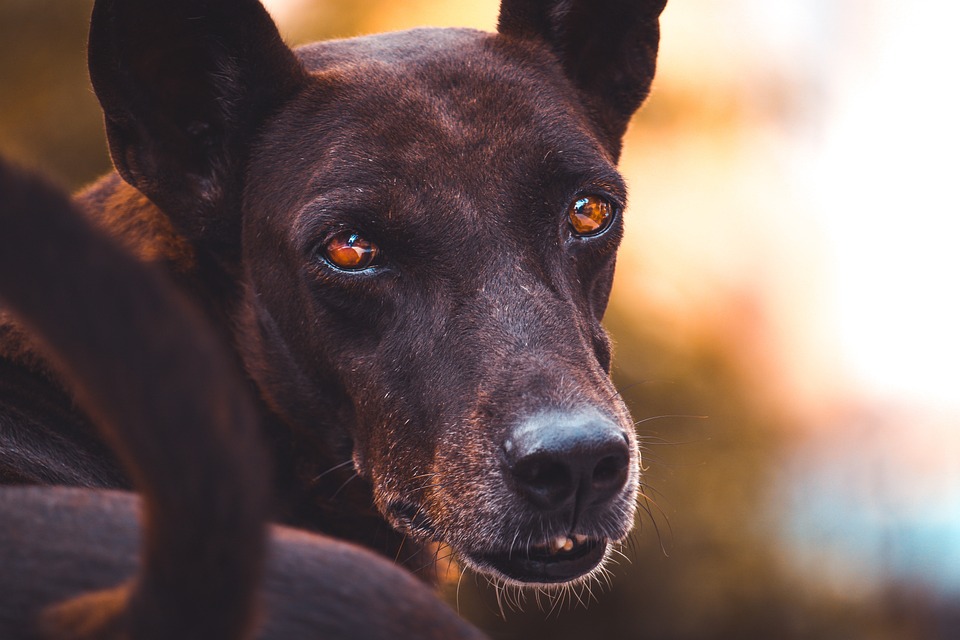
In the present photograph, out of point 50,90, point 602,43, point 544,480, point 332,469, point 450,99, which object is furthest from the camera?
point 50,90

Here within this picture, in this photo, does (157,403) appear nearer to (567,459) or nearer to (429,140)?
(567,459)

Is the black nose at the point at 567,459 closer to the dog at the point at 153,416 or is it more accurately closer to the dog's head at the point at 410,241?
the dog's head at the point at 410,241

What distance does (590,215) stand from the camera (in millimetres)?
3395

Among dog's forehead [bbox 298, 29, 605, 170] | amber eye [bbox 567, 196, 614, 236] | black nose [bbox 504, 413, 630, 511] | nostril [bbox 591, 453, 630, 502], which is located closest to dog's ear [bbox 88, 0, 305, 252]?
dog's forehead [bbox 298, 29, 605, 170]

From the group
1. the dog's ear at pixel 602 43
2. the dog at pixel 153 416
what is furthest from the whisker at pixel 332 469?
the dog at pixel 153 416

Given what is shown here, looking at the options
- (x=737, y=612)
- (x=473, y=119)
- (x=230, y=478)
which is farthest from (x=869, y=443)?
(x=230, y=478)

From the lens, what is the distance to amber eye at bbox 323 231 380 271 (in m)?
3.14

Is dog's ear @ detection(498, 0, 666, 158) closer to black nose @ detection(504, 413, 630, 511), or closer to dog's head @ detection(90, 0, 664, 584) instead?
dog's head @ detection(90, 0, 664, 584)

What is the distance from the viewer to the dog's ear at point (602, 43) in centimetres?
380

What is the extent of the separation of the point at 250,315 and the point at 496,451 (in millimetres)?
1012

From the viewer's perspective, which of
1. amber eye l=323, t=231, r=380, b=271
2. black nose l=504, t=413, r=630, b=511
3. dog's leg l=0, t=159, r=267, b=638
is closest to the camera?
dog's leg l=0, t=159, r=267, b=638

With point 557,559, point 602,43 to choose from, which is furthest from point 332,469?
point 602,43

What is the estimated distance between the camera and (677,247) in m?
10.1

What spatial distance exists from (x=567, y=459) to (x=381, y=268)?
85 cm
